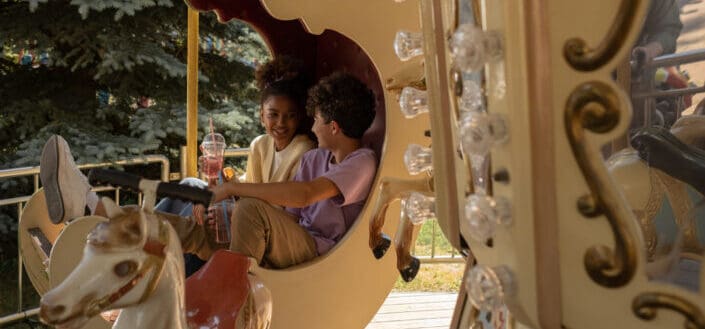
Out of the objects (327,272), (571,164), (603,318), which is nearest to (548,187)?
(571,164)

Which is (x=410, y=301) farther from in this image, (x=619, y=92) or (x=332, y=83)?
(x=619, y=92)

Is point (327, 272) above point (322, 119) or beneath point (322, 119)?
beneath

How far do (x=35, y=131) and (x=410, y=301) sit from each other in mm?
3064

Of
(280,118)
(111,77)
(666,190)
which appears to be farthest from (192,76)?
(111,77)

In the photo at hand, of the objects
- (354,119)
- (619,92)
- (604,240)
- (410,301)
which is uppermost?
(354,119)

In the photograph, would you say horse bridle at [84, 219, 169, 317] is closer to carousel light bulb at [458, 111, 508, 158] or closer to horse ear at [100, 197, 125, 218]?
horse ear at [100, 197, 125, 218]

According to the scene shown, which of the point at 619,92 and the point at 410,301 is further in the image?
the point at 410,301

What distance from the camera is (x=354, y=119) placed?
2.65 metres

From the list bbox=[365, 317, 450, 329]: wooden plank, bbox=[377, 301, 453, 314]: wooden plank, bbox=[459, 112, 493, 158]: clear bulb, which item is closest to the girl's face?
bbox=[365, 317, 450, 329]: wooden plank

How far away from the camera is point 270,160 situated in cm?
293

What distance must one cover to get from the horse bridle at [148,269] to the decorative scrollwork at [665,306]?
2.71ft

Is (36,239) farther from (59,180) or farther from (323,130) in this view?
(323,130)

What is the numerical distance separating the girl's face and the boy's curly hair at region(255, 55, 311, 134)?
1.6 inches

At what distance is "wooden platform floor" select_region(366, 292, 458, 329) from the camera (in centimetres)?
338
